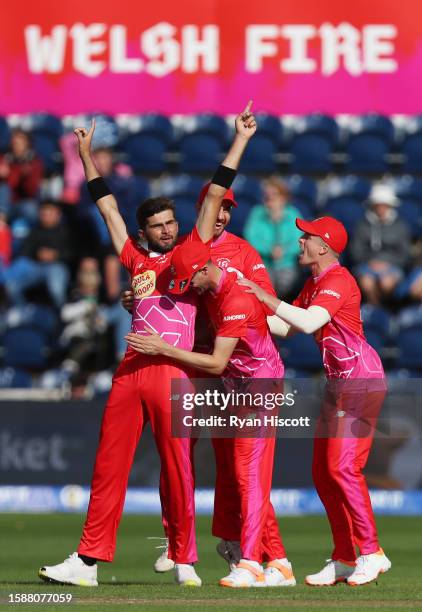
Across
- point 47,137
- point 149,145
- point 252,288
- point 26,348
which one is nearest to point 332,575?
point 252,288

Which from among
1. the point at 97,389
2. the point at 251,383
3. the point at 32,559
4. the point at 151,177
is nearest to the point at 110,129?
the point at 151,177

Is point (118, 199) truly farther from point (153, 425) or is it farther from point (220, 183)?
point (153, 425)

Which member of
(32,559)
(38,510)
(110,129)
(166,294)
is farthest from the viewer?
(110,129)

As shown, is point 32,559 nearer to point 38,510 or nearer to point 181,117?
point 38,510

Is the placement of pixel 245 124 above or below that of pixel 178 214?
above

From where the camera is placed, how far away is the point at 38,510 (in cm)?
1349

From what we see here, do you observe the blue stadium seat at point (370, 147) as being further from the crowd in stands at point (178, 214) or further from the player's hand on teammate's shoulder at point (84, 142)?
the player's hand on teammate's shoulder at point (84, 142)

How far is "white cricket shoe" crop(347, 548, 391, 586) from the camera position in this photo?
775 cm

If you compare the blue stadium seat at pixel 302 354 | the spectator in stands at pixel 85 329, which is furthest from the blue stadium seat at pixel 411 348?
the spectator in stands at pixel 85 329

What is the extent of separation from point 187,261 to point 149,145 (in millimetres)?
10235

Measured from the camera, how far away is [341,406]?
793 cm

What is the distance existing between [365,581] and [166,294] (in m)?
1.88

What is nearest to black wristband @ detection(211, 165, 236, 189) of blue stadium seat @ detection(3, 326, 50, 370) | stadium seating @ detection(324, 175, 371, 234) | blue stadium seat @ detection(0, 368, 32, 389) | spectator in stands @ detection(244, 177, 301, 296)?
spectator in stands @ detection(244, 177, 301, 296)

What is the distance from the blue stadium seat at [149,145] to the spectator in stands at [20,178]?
49.8 inches
